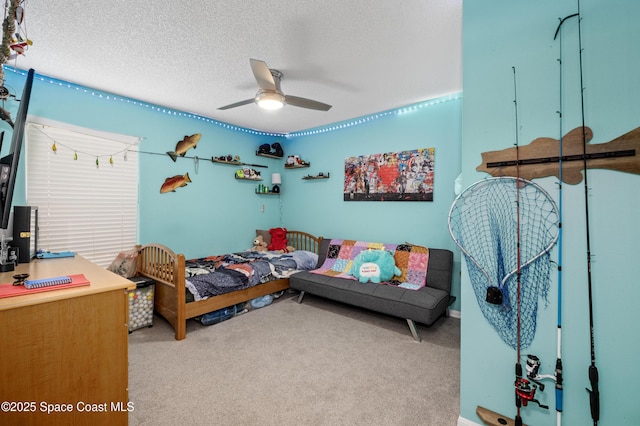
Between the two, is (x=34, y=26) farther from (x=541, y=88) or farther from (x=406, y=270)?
(x=406, y=270)

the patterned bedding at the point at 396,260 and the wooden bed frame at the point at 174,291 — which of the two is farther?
the patterned bedding at the point at 396,260

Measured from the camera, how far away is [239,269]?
3.36 m

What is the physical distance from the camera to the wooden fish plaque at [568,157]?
121cm

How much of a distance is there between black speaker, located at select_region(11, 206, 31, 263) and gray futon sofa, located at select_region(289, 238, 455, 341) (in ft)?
8.29

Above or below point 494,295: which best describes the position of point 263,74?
above

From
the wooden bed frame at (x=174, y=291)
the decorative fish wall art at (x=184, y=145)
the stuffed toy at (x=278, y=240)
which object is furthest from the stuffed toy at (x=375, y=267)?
the decorative fish wall art at (x=184, y=145)

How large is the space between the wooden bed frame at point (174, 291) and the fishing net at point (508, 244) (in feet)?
8.26

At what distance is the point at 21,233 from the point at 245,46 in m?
2.19

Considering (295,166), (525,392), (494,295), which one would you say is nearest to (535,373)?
(525,392)

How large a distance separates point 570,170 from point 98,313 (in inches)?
97.0

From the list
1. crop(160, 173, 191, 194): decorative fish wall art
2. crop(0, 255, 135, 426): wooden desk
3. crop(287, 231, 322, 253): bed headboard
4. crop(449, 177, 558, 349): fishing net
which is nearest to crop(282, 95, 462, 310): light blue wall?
crop(287, 231, 322, 253): bed headboard

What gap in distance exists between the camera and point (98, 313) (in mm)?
1363

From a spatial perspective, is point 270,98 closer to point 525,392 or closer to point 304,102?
point 304,102

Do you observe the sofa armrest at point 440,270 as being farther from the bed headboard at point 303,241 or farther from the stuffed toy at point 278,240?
the stuffed toy at point 278,240
